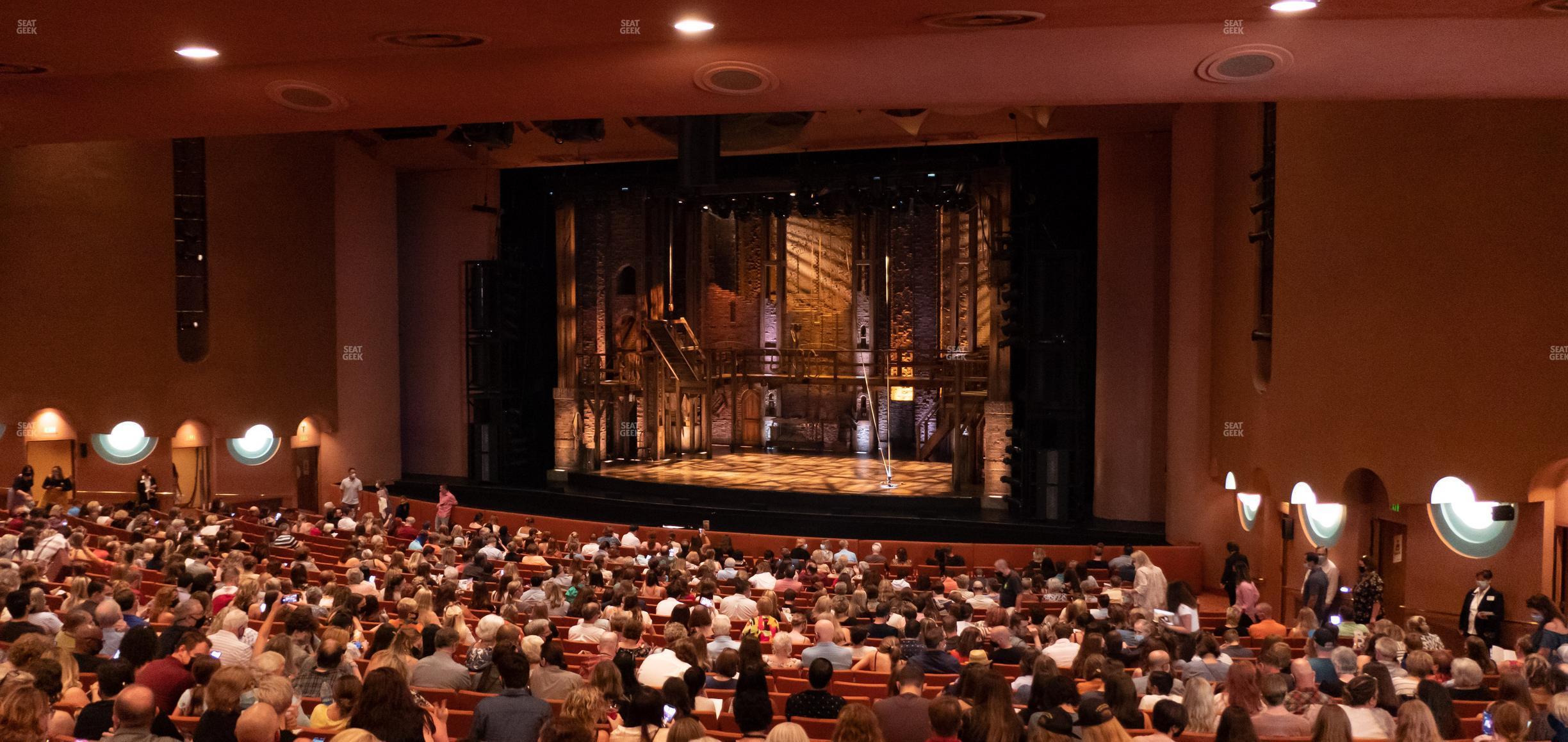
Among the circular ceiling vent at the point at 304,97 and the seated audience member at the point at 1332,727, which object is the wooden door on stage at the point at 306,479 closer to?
the circular ceiling vent at the point at 304,97

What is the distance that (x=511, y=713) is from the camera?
5094mm

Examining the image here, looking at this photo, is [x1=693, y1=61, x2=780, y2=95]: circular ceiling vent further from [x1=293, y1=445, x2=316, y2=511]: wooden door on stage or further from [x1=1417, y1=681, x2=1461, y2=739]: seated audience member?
[x1=293, y1=445, x2=316, y2=511]: wooden door on stage

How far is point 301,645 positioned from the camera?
22.5 ft

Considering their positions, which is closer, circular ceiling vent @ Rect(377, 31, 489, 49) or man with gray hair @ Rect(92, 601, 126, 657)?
circular ceiling vent @ Rect(377, 31, 489, 49)

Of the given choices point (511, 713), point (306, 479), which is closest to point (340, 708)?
point (511, 713)

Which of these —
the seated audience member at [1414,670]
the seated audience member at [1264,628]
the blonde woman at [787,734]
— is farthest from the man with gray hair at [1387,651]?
the blonde woman at [787,734]

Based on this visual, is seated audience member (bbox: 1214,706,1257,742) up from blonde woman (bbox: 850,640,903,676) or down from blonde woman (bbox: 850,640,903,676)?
up

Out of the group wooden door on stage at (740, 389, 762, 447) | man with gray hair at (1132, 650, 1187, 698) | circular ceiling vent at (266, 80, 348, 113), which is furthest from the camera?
wooden door on stage at (740, 389, 762, 447)

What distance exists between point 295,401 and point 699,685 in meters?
17.9

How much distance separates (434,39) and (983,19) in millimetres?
2614

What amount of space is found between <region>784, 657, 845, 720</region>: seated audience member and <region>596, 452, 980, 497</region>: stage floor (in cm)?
1411

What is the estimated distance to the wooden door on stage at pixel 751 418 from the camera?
85.9 feet

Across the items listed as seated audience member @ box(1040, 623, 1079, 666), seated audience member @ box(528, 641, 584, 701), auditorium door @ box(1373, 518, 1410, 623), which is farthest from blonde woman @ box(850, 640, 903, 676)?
auditorium door @ box(1373, 518, 1410, 623)

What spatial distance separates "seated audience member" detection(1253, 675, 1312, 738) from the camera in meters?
5.78
